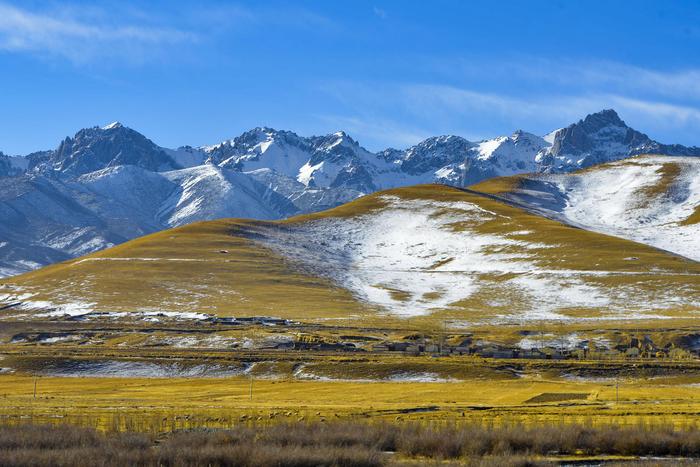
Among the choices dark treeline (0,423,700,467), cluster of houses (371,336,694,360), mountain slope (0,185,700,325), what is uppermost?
mountain slope (0,185,700,325)

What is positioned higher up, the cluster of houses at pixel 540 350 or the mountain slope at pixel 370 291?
the mountain slope at pixel 370 291

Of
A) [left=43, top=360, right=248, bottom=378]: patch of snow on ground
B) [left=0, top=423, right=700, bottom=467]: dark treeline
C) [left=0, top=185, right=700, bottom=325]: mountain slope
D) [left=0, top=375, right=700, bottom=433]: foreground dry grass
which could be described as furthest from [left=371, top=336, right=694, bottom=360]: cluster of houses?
[left=0, top=423, right=700, bottom=467]: dark treeline

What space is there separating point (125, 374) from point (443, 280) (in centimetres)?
10664

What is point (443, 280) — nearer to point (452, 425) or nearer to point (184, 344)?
point (184, 344)

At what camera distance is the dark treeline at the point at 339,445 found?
44.5m

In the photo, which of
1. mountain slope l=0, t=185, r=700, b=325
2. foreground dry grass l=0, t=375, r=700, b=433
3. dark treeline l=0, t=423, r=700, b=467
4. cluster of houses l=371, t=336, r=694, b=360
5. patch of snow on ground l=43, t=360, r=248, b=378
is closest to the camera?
dark treeline l=0, t=423, r=700, b=467

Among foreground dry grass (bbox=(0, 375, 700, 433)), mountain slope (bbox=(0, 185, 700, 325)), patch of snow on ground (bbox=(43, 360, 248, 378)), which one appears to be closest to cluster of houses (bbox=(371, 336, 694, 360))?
foreground dry grass (bbox=(0, 375, 700, 433))

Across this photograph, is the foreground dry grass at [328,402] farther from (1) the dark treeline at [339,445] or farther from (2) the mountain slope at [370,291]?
(2) the mountain slope at [370,291]

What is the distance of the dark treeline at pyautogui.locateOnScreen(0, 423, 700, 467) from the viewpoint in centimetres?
4447

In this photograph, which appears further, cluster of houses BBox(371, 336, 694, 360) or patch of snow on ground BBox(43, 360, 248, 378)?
cluster of houses BBox(371, 336, 694, 360)

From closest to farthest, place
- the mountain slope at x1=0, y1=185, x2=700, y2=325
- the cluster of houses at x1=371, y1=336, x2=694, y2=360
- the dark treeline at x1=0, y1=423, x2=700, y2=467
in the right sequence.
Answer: the dark treeline at x1=0, y1=423, x2=700, y2=467
the cluster of houses at x1=371, y1=336, x2=694, y2=360
the mountain slope at x1=0, y1=185, x2=700, y2=325

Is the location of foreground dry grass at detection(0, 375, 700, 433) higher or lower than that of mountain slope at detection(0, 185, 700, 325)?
lower

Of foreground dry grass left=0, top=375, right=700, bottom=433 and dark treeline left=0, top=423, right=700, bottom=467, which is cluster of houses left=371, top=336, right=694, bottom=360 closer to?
foreground dry grass left=0, top=375, right=700, bottom=433

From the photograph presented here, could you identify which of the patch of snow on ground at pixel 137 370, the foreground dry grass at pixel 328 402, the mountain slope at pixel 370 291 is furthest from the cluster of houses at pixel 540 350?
the mountain slope at pixel 370 291
